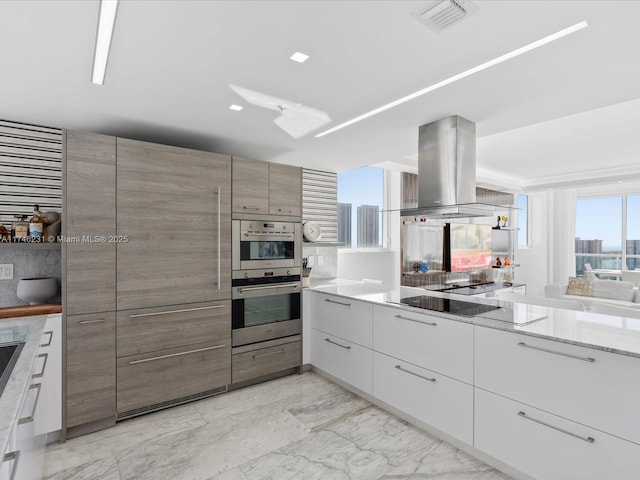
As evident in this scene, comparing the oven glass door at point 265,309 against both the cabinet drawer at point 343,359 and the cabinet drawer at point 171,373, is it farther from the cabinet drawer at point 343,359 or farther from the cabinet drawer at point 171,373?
the cabinet drawer at point 343,359

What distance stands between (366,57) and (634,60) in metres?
1.37

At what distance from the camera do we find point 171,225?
265 centimetres

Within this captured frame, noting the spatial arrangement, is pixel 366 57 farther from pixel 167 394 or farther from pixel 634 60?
pixel 167 394

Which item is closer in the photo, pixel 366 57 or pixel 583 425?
pixel 583 425

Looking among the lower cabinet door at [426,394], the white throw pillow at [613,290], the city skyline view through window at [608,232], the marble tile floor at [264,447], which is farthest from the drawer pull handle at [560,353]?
the city skyline view through window at [608,232]

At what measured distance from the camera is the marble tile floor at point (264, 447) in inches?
77.2

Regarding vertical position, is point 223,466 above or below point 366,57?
below

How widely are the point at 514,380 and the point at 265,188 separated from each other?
2344 millimetres

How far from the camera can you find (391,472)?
1963 millimetres

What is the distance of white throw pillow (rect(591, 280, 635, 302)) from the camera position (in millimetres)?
5285

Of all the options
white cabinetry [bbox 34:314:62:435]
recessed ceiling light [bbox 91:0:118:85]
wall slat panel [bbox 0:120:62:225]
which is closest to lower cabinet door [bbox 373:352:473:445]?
white cabinetry [bbox 34:314:62:435]

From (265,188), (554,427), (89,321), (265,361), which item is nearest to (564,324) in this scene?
(554,427)

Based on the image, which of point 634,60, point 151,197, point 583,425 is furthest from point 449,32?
point 151,197

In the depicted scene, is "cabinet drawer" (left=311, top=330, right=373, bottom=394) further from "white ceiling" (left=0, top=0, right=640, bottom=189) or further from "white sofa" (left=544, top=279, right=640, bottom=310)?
"white sofa" (left=544, top=279, right=640, bottom=310)
